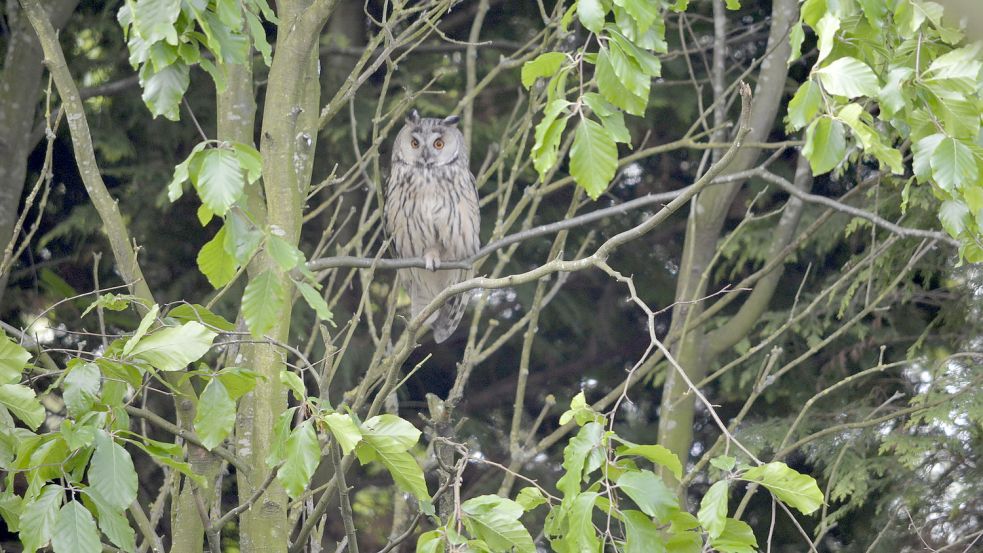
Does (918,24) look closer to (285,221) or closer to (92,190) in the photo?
(285,221)

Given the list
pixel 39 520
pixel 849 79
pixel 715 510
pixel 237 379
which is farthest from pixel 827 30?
pixel 39 520

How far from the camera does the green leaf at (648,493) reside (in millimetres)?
1638

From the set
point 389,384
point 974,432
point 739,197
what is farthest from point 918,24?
point 739,197

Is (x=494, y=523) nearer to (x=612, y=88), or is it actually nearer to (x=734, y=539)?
(x=734, y=539)

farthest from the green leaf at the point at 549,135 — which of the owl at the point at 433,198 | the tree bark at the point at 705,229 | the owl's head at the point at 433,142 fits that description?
the owl's head at the point at 433,142

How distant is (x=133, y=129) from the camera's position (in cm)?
485

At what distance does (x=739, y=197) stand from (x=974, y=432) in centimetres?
175

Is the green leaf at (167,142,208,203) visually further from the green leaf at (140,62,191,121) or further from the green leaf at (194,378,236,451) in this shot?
the green leaf at (194,378,236,451)

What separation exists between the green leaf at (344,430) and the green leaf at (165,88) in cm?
51

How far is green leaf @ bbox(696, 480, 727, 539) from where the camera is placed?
163 centimetres

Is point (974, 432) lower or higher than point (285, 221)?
lower

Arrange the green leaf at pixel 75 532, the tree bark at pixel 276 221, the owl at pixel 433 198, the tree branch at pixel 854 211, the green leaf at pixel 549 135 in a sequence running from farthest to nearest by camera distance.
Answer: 1. the owl at pixel 433 198
2. the tree branch at pixel 854 211
3. the tree bark at pixel 276 221
4. the green leaf at pixel 549 135
5. the green leaf at pixel 75 532

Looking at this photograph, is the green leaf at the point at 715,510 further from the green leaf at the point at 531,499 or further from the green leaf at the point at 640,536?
the green leaf at the point at 531,499

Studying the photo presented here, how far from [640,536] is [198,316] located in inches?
33.6
